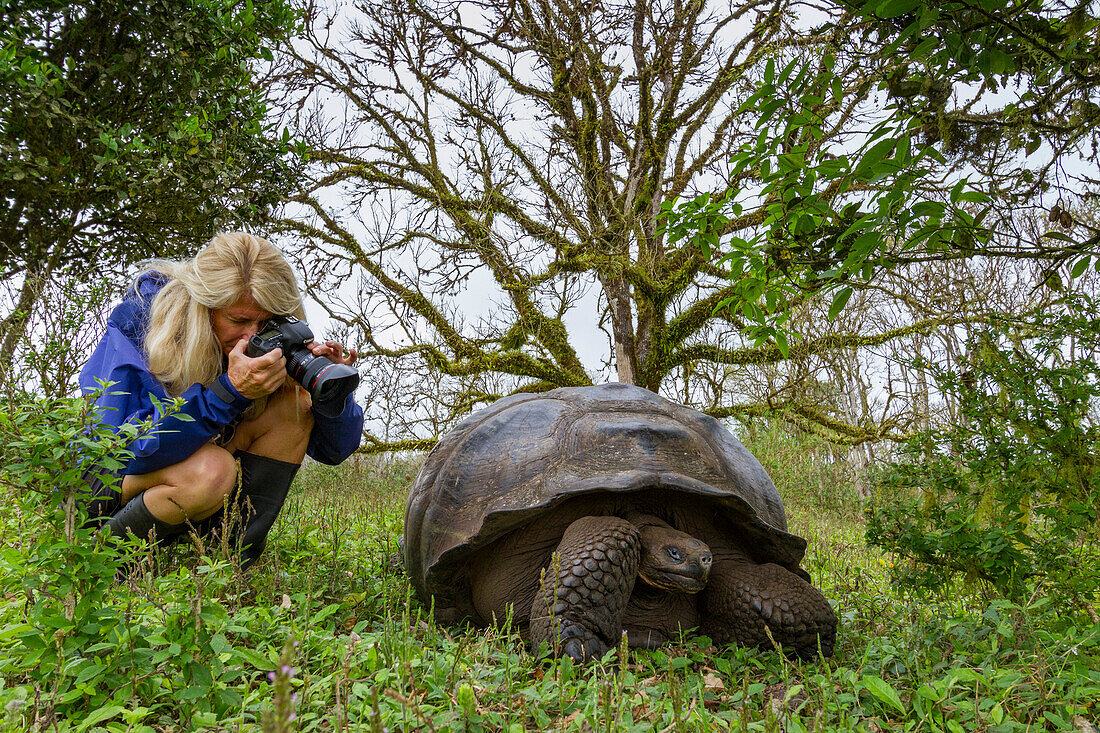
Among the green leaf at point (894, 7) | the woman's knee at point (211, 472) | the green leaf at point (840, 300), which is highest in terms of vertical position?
the green leaf at point (894, 7)

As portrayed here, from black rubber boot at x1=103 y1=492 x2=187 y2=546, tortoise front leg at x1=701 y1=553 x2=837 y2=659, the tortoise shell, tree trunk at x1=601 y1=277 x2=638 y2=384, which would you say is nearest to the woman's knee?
black rubber boot at x1=103 y1=492 x2=187 y2=546

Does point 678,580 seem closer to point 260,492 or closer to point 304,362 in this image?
point 304,362

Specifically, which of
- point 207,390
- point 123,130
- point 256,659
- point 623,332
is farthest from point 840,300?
point 623,332

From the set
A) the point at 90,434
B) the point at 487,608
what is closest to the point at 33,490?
the point at 90,434

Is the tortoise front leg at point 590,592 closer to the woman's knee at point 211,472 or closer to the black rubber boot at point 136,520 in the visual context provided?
the woman's knee at point 211,472

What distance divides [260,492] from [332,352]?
2.44ft

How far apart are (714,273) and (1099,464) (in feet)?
18.2

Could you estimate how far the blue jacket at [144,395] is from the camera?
2.45 m

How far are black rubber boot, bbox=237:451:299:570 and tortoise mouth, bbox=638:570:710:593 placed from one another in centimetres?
178

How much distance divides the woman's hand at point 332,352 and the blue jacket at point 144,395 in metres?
0.35

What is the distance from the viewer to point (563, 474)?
95.8 inches

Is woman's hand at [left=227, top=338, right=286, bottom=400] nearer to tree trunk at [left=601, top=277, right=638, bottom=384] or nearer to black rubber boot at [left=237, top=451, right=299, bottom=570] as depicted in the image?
black rubber boot at [left=237, top=451, right=299, bottom=570]

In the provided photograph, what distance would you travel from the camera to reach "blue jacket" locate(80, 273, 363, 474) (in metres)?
2.45

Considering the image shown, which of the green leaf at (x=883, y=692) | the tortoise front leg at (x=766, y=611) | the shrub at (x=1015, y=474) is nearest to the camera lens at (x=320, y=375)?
the tortoise front leg at (x=766, y=611)
